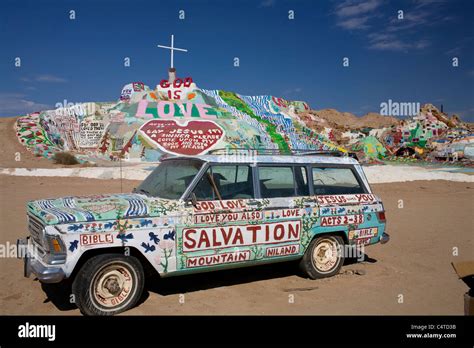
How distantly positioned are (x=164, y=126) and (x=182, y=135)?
1824 millimetres

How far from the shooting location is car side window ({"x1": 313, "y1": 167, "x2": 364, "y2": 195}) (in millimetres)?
6117

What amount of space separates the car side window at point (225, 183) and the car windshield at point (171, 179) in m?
0.17

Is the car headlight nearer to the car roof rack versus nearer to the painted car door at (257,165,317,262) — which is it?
the painted car door at (257,165,317,262)

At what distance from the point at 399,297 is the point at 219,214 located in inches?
104

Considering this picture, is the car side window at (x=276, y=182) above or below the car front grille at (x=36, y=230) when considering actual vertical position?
above

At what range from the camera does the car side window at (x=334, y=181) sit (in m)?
6.12

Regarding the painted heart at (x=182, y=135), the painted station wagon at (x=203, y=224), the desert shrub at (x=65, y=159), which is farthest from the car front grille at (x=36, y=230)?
the painted heart at (x=182, y=135)

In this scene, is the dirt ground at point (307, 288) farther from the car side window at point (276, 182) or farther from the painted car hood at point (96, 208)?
the car side window at point (276, 182)

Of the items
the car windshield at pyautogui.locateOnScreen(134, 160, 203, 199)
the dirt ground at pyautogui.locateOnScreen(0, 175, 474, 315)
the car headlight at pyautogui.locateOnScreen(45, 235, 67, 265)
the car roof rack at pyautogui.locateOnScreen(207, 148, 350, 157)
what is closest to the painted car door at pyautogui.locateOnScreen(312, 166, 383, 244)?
the car roof rack at pyautogui.locateOnScreen(207, 148, 350, 157)

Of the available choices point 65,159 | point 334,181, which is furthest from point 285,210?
point 65,159

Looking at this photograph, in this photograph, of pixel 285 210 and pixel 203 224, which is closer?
pixel 203 224

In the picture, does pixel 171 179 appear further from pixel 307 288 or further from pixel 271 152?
pixel 307 288

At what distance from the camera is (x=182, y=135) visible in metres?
31.2
